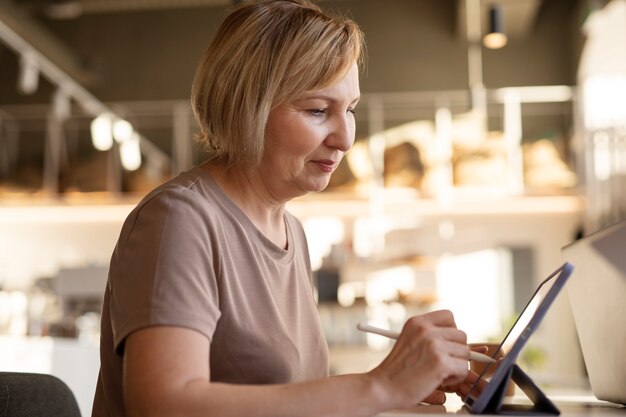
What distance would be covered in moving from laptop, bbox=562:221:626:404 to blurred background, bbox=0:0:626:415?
5163mm

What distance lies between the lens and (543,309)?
1.10m

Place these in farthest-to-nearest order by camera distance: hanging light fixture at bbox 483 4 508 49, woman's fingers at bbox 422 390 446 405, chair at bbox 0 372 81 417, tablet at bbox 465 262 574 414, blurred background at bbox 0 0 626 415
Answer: blurred background at bbox 0 0 626 415 < hanging light fixture at bbox 483 4 508 49 < woman's fingers at bbox 422 390 446 405 < chair at bbox 0 372 81 417 < tablet at bbox 465 262 574 414

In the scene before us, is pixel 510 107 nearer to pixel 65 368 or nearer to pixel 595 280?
pixel 65 368

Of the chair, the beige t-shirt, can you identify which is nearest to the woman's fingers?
the beige t-shirt

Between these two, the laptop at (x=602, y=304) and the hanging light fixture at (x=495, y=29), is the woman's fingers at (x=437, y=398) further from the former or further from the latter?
the hanging light fixture at (x=495, y=29)

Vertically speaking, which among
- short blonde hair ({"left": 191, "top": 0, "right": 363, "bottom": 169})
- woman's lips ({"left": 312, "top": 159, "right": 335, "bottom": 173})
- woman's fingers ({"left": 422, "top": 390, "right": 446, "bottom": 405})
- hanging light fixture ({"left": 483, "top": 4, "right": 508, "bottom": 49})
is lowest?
woman's fingers ({"left": 422, "top": 390, "right": 446, "bottom": 405})

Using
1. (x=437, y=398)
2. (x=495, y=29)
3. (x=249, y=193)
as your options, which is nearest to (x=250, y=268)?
(x=249, y=193)

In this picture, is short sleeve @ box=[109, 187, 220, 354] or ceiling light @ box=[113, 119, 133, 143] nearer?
short sleeve @ box=[109, 187, 220, 354]

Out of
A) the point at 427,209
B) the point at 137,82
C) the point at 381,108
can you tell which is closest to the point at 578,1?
the point at 381,108

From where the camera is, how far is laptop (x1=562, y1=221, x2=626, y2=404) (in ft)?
4.38

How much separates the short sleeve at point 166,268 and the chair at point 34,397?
9.4 inches

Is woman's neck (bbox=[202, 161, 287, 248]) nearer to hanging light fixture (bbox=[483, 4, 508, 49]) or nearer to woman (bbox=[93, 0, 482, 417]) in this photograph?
woman (bbox=[93, 0, 482, 417])

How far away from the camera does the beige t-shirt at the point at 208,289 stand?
1255 millimetres

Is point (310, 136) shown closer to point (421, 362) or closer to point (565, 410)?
point (421, 362)
